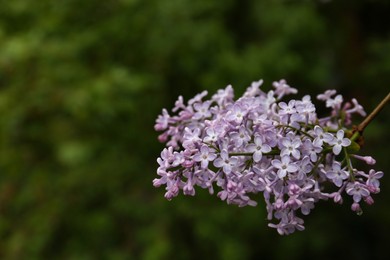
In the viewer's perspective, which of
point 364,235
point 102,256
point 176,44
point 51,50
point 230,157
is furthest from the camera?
point 364,235

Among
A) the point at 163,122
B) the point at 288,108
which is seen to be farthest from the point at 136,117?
the point at 288,108

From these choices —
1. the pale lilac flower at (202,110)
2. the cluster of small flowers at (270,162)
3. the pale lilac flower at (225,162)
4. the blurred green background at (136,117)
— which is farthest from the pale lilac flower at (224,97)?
the blurred green background at (136,117)

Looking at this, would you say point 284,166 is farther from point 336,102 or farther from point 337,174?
point 336,102

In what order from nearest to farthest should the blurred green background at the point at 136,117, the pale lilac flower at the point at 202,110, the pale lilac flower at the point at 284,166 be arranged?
the pale lilac flower at the point at 284,166 → the pale lilac flower at the point at 202,110 → the blurred green background at the point at 136,117

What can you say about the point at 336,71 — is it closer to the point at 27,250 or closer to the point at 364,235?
the point at 364,235

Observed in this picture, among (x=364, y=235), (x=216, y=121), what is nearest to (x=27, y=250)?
(x=364, y=235)

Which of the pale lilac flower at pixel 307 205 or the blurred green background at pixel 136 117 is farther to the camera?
the blurred green background at pixel 136 117

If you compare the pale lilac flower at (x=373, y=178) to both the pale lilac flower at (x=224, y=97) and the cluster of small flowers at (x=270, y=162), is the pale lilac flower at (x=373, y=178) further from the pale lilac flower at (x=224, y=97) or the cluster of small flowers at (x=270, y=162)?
the pale lilac flower at (x=224, y=97)
